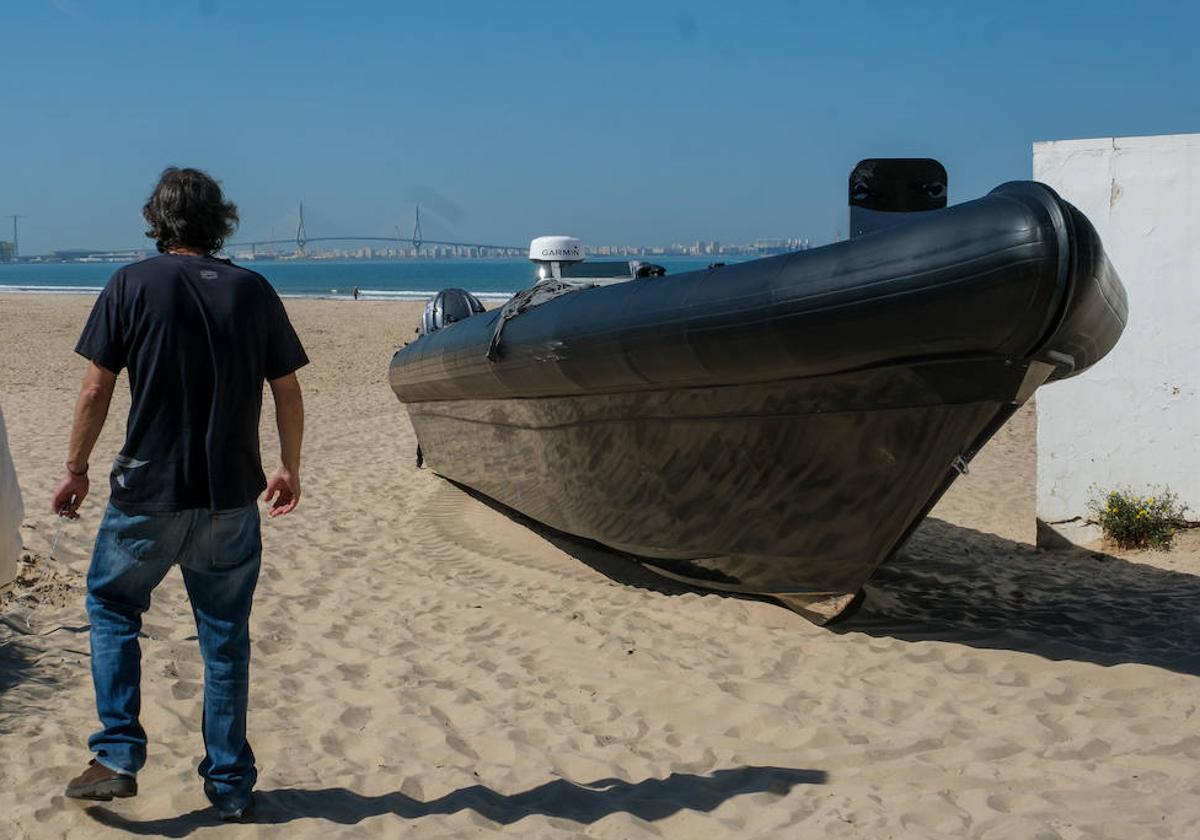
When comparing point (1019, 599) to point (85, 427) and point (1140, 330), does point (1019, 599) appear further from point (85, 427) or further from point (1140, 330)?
point (85, 427)

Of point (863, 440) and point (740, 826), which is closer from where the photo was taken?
point (740, 826)

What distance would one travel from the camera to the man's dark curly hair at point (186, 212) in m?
3.19

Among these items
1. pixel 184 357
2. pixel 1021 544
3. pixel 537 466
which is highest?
pixel 184 357

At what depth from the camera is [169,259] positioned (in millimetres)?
3098

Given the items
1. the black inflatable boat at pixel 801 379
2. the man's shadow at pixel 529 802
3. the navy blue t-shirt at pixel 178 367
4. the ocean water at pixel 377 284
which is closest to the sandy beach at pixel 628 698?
the man's shadow at pixel 529 802

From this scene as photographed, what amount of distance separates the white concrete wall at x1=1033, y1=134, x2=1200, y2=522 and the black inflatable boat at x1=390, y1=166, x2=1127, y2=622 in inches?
88.2

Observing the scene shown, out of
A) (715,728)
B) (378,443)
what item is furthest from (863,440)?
(378,443)

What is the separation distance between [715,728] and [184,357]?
2.21 m

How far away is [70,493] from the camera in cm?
318

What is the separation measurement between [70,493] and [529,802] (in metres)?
1.55

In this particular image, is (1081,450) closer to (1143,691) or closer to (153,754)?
(1143,691)

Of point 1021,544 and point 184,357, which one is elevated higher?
point 184,357

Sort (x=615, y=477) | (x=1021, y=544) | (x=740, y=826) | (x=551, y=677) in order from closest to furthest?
(x=740, y=826) < (x=551, y=677) < (x=615, y=477) < (x=1021, y=544)

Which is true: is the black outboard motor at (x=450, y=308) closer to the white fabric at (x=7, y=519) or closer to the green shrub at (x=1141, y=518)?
the green shrub at (x=1141, y=518)
